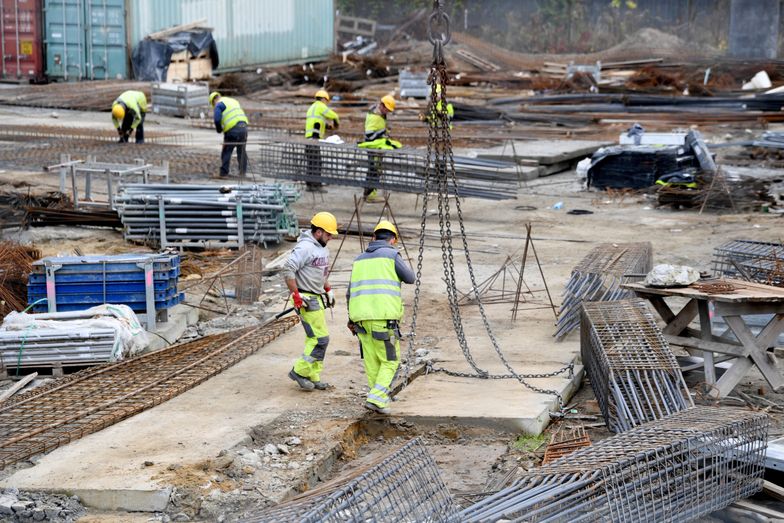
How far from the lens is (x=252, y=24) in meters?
39.1

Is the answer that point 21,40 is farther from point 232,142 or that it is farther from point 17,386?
point 17,386

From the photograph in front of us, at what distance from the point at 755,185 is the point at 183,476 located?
1385cm

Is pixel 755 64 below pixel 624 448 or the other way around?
the other way around

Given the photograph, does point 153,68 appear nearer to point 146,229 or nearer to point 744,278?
point 146,229

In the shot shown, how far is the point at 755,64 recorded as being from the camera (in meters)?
37.1

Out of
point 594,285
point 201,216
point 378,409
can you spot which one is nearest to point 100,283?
point 378,409

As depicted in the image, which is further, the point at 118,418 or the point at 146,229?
the point at 146,229

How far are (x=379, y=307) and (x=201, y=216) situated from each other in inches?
274

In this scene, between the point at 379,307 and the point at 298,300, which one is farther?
the point at 298,300

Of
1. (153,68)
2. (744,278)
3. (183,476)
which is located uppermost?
(153,68)

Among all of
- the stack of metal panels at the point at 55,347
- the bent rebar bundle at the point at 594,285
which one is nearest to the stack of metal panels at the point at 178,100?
the bent rebar bundle at the point at 594,285

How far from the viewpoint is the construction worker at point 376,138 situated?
18.1m

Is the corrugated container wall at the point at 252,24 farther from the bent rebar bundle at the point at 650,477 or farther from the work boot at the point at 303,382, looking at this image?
the bent rebar bundle at the point at 650,477

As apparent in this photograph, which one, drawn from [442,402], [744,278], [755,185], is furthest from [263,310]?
[755,185]
